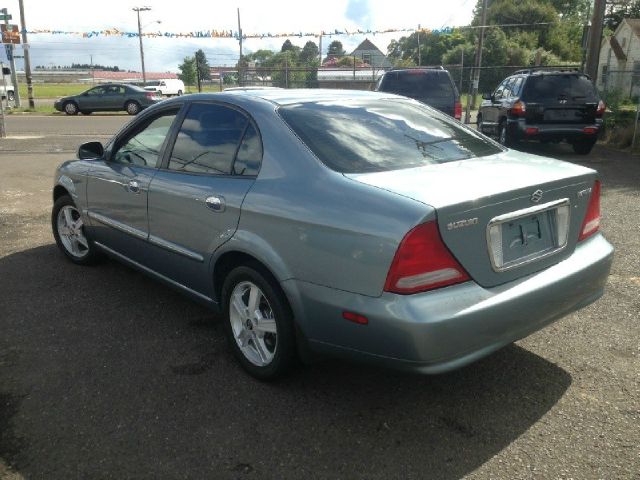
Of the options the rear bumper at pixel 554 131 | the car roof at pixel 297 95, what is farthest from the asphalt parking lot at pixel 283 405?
the rear bumper at pixel 554 131

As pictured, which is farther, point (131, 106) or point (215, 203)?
point (131, 106)

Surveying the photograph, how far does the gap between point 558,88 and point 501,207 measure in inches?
387

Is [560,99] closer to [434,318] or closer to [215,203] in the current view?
[215,203]

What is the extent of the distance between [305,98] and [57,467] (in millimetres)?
2355

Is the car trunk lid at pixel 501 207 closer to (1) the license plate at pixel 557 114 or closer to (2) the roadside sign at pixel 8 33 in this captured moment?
(1) the license plate at pixel 557 114

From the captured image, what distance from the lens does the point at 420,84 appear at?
41.9 ft

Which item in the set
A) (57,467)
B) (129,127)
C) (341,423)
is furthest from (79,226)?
(341,423)

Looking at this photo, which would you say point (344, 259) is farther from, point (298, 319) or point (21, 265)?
point (21, 265)

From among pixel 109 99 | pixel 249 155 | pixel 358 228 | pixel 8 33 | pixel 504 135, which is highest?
pixel 8 33

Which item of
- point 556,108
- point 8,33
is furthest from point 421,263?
point 8,33

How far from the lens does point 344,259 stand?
2.59 m

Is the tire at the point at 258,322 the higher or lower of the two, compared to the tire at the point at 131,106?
lower

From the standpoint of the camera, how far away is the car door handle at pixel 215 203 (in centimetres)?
324

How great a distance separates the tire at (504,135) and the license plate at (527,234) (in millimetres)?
9255
